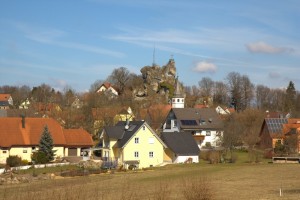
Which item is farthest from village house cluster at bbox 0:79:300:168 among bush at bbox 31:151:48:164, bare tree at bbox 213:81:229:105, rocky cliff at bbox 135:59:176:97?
bare tree at bbox 213:81:229:105

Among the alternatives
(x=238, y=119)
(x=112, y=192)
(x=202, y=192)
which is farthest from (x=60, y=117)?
(x=202, y=192)

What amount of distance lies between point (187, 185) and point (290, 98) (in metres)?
94.8

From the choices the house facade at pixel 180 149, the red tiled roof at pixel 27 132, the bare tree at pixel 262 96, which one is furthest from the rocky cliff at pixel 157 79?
the red tiled roof at pixel 27 132

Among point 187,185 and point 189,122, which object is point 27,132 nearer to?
point 189,122

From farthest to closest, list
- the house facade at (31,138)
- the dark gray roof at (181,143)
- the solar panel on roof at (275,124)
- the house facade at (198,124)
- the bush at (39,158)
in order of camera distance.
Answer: the house facade at (198,124) → the solar panel on roof at (275,124) → the dark gray roof at (181,143) → the house facade at (31,138) → the bush at (39,158)

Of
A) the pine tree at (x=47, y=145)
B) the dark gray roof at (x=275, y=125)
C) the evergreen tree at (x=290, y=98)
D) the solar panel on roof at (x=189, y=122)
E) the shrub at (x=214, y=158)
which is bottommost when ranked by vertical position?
the shrub at (x=214, y=158)

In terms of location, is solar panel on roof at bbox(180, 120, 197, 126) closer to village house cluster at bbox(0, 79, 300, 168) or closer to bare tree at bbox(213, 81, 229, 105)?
village house cluster at bbox(0, 79, 300, 168)

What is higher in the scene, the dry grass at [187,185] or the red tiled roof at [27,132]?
the red tiled roof at [27,132]

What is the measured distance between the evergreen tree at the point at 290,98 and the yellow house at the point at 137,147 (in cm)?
5924

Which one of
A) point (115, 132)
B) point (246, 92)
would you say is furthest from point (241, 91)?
point (115, 132)

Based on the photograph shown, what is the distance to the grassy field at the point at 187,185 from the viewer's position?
848 inches

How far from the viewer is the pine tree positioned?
53.4 metres

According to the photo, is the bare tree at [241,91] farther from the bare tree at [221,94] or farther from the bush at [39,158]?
the bush at [39,158]

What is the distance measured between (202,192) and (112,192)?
44.6 ft
